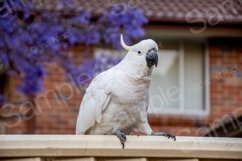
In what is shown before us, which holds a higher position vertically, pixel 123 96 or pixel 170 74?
pixel 170 74

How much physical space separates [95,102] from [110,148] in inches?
37.7

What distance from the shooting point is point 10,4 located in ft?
15.4

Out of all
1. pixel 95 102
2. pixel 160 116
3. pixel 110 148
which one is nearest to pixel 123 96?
pixel 95 102

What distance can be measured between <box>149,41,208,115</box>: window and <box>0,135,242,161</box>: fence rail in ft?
15.5

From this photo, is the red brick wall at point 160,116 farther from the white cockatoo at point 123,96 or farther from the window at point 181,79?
the white cockatoo at point 123,96

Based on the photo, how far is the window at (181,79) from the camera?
7480 mm

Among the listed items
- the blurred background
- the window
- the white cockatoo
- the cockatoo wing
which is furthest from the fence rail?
the window

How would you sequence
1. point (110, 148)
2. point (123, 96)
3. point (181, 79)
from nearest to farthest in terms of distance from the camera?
point (110, 148)
point (123, 96)
point (181, 79)

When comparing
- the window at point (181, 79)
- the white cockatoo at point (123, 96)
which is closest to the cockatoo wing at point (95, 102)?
the white cockatoo at point (123, 96)

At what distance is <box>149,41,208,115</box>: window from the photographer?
295 inches

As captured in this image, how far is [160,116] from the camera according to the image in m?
7.36

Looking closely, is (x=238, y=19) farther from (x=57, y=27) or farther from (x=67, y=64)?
(x=57, y=27)

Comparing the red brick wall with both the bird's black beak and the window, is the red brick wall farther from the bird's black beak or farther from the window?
the bird's black beak

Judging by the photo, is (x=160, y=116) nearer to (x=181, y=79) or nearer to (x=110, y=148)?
(x=181, y=79)
